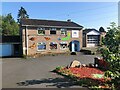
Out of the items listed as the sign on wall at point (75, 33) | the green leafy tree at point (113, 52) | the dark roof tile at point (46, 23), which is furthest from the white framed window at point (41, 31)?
the green leafy tree at point (113, 52)

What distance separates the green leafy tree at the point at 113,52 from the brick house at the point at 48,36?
23.9m

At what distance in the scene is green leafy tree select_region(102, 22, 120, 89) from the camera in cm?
1506

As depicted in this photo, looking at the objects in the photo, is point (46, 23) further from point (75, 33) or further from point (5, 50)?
point (5, 50)

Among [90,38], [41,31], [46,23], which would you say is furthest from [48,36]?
[90,38]

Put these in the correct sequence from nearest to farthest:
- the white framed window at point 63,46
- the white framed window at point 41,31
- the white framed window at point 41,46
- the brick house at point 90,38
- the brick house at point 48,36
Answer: the brick house at point 48,36 → the white framed window at point 41,46 → the white framed window at point 41,31 → the white framed window at point 63,46 → the brick house at point 90,38

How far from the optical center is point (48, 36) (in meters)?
40.7

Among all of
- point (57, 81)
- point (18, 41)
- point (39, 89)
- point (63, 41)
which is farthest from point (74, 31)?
point (39, 89)

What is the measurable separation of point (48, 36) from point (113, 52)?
25773 mm

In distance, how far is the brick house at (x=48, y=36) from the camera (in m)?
38.5

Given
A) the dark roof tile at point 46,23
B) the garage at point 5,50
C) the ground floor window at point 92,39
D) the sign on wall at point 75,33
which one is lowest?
the garage at point 5,50

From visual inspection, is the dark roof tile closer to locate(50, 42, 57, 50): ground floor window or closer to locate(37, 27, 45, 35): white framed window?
locate(37, 27, 45, 35): white framed window

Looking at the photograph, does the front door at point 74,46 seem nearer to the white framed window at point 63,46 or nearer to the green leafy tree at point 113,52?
the white framed window at point 63,46

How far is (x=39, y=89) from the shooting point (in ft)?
51.3

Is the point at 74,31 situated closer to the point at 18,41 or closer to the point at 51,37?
the point at 51,37
